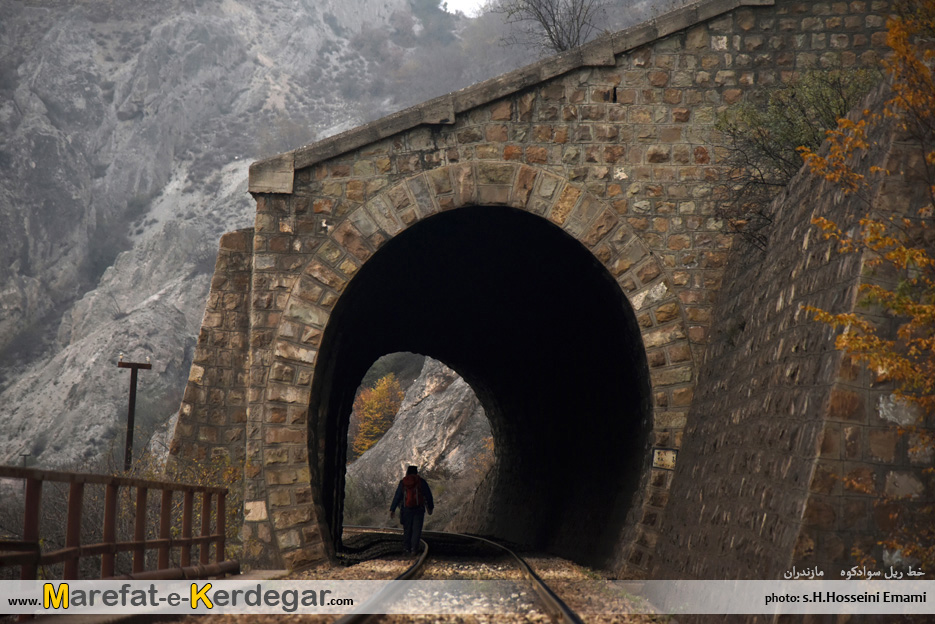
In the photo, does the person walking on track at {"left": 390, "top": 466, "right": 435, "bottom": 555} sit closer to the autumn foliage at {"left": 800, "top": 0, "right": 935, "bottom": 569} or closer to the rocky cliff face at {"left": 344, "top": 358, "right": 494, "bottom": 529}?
the autumn foliage at {"left": 800, "top": 0, "right": 935, "bottom": 569}

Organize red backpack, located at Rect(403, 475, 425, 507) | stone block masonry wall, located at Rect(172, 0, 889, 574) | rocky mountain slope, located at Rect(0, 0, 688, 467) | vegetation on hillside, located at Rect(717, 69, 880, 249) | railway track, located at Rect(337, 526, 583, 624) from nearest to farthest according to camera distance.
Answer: railway track, located at Rect(337, 526, 583, 624) < vegetation on hillside, located at Rect(717, 69, 880, 249) < stone block masonry wall, located at Rect(172, 0, 889, 574) < red backpack, located at Rect(403, 475, 425, 507) < rocky mountain slope, located at Rect(0, 0, 688, 467)

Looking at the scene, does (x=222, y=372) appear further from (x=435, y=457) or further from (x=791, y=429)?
(x=435, y=457)

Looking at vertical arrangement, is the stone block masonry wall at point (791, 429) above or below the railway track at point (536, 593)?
above

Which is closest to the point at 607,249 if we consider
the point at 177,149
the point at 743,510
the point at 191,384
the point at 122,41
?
the point at 743,510

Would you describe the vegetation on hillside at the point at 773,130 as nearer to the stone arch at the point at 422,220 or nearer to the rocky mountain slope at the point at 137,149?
the stone arch at the point at 422,220

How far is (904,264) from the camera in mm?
5695

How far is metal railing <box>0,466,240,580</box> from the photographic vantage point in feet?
16.4

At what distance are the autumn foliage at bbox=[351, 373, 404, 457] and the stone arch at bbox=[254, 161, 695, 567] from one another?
44.3 meters

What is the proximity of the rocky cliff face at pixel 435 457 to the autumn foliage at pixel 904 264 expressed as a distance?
26.1m

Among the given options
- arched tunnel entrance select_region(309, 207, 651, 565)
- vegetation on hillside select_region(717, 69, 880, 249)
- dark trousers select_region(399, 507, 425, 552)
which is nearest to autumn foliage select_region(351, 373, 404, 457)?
arched tunnel entrance select_region(309, 207, 651, 565)

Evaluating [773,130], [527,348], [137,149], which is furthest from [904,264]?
[137,149]

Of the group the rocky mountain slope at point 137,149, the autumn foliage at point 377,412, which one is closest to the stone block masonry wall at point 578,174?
the rocky mountain slope at point 137,149

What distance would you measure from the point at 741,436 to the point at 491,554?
761cm

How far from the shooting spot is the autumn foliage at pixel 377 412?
54.8 metres
